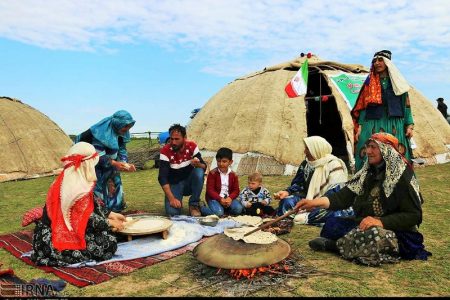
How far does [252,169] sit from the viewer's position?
8859 millimetres

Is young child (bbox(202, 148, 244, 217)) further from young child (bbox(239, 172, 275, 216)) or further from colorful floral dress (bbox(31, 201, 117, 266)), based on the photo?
colorful floral dress (bbox(31, 201, 117, 266))

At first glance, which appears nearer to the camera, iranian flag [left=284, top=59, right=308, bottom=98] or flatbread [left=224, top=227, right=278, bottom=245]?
flatbread [left=224, top=227, right=278, bottom=245]

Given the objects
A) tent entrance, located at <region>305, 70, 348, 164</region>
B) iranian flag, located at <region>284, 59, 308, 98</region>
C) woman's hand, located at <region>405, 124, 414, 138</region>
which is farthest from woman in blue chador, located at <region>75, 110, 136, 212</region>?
tent entrance, located at <region>305, 70, 348, 164</region>

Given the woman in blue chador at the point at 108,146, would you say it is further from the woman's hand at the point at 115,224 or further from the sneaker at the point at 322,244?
the sneaker at the point at 322,244

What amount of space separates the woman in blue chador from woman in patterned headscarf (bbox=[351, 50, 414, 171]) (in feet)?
9.77

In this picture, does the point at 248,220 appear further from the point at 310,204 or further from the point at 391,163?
the point at 391,163

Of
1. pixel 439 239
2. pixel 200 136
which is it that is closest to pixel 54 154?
pixel 200 136

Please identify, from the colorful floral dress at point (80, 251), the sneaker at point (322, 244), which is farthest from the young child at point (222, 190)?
the colorful floral dress at point (80, 251)

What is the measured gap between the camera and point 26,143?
11203mm

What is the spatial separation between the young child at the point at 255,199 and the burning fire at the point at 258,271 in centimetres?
196

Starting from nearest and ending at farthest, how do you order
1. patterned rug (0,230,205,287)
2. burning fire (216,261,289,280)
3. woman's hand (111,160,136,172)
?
1. burning fire (216,261,289,280)
2. patterned rug (0,230,205,287)
3. woman's hand (111,160,136,172)

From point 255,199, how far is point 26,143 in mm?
8708

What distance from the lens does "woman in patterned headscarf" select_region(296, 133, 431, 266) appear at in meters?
2.94

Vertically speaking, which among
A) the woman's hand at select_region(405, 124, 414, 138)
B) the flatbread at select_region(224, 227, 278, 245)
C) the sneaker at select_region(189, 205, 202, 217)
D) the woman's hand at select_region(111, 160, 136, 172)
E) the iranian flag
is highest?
the iranian flag
